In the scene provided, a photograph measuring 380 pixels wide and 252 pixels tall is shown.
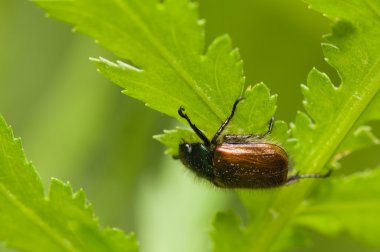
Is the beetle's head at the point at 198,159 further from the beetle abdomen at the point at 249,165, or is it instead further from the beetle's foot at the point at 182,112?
the beetle's foot at the point at 182,112

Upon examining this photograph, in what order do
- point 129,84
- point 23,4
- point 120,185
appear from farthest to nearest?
point 23,4, point 120,185, point 129,84

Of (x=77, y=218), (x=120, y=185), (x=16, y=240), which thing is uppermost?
(x=77, y=218)

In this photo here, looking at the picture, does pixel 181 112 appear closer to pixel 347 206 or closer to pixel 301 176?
pixel 301 176

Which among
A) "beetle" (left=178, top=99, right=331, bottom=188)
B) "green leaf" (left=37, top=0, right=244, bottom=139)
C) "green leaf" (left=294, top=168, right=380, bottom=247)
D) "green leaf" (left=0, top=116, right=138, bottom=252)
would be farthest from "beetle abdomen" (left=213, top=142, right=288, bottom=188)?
"green leaf" (left=0, top=116, right=138, bottom=252)

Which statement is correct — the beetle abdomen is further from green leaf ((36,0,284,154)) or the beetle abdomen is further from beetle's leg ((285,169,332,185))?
green leaf ((36,0,284,154))

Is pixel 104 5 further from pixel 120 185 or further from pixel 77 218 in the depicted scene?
pixel 120 185

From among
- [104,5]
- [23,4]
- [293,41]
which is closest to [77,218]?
[104,5]

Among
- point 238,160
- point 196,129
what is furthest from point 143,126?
point 196,129

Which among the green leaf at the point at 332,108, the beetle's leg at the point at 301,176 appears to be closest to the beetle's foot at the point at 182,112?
the green leaf at the point at 332,108
